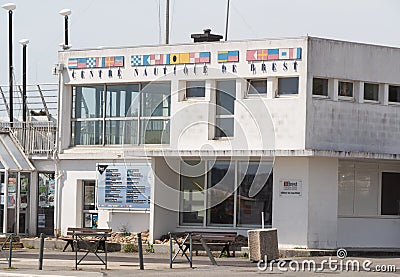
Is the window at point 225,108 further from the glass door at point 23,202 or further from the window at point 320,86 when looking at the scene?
the glass door at point 23,202

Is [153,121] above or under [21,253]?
above

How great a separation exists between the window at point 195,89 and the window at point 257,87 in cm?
154

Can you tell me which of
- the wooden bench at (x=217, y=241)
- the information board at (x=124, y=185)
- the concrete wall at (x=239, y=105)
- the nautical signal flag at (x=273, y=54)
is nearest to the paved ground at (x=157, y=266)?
the wooden bench at (x=217, y=241)

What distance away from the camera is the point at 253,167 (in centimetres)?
3189

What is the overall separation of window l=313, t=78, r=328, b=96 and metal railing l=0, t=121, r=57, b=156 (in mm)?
9825

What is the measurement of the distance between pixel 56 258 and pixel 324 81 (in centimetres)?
934

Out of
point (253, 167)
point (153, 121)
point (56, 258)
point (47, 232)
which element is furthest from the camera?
point (47, 232)

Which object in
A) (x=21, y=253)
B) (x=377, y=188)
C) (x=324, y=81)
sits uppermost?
(x=324, y=81)

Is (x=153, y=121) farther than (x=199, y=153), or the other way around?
(x=153, y=121)

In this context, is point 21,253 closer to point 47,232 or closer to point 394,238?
point 47,232

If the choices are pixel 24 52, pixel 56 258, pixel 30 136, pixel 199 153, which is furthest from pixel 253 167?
pixel 24 52

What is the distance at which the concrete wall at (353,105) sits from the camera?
31.1 m

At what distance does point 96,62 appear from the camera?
34906mm

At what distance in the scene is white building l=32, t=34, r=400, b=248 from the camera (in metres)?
30.9
